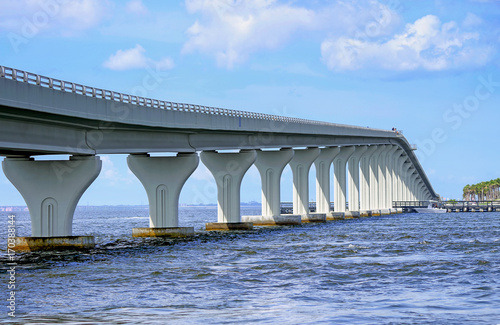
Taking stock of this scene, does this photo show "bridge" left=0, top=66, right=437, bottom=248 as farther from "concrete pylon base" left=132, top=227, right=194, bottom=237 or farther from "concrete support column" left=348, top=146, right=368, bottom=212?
"concrete support column" left=348, top=146, right=368, bottom=212

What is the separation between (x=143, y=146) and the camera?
177 ft

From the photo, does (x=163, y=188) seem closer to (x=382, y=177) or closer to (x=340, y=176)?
(x=340, y=176)

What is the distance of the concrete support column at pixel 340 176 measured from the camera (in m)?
112

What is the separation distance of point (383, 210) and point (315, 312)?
392 ft

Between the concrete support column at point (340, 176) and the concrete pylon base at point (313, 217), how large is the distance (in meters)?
17.1

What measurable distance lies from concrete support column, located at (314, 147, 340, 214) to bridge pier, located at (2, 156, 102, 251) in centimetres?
5858

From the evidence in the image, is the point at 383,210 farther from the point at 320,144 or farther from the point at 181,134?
the point at 181,134

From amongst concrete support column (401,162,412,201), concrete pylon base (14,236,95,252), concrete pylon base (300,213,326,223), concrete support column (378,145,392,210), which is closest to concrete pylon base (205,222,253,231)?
concrete pylon base (300,213,326,223)

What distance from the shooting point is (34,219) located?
46.7 metres

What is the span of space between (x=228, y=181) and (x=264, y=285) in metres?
42.9

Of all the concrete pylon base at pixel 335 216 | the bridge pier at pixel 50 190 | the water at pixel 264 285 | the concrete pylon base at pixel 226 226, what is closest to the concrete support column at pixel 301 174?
the concrete pylon base at pixel 335 216

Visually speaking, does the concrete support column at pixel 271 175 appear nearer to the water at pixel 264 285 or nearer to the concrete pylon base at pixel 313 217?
the concrete pylon base at pixel 313 217

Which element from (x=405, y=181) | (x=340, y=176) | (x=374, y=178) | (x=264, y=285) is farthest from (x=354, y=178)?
(x=264, y=285)

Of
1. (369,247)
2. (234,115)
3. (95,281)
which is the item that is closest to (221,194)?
(234,115)
